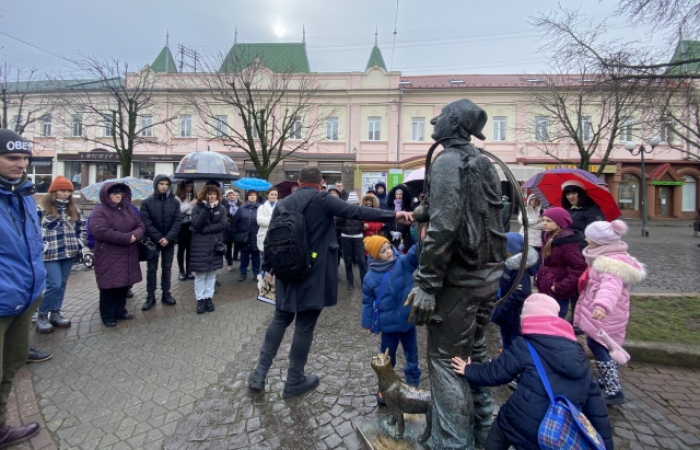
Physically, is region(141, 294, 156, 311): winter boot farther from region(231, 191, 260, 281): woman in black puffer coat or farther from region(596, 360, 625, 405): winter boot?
region(596, 360, 625, 405): winter boot

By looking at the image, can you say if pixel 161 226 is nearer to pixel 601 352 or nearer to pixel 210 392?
pixel 210 392

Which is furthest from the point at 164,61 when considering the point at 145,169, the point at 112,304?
the point at 112,304

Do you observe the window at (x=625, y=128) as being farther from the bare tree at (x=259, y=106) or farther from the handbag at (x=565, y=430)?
the handbag at (x=565, y=430)

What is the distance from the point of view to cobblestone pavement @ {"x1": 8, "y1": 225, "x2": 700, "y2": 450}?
2.72 m

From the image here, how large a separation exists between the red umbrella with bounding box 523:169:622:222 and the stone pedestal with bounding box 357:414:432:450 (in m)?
3.76

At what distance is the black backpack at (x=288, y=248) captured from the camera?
2.99 metres

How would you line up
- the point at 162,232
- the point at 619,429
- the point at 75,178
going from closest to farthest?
the point at 619,429 → the point at 162,232 → the point at 75,178

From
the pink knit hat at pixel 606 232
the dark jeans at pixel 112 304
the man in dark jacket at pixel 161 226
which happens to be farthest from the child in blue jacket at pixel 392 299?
the man in dark jacket at pixel 161 226

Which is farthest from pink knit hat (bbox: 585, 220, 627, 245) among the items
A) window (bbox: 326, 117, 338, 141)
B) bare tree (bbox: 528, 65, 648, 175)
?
window (bbox: 326, 117, 338, 141)

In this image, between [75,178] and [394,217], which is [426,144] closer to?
[394,217]

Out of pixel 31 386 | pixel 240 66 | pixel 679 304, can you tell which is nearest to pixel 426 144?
pixel 240 66

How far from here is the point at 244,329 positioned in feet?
16.2

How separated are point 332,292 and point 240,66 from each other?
16568mm

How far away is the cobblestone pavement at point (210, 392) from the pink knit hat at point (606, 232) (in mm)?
1403
